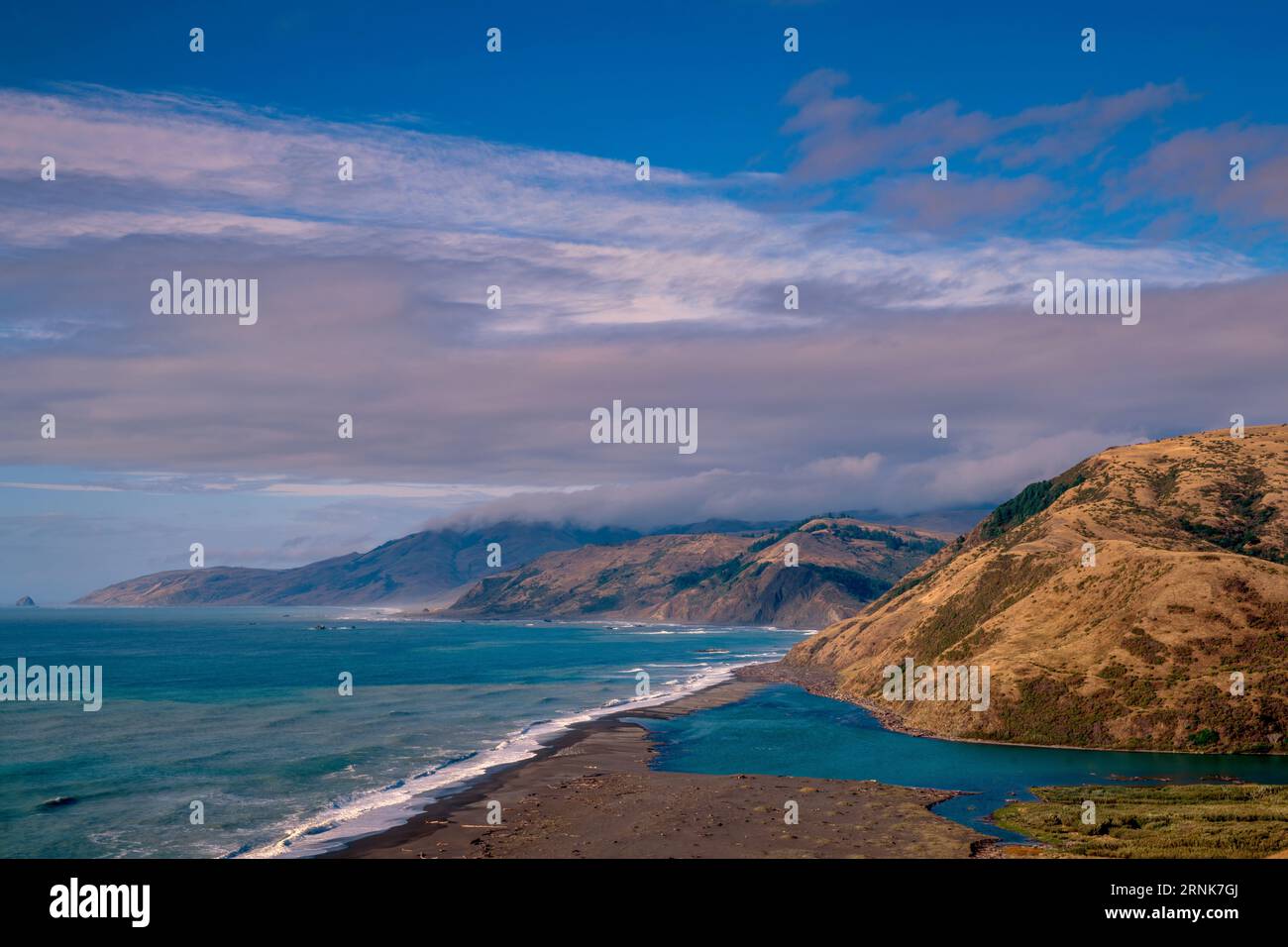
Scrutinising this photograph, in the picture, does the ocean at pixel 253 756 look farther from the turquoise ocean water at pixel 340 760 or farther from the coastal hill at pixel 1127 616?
the coastal hill at pixel 1127 616

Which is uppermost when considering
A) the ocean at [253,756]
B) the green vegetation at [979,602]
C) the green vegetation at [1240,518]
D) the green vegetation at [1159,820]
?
the green vegetation at [1240,518]

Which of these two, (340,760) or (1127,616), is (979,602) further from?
(340,760)

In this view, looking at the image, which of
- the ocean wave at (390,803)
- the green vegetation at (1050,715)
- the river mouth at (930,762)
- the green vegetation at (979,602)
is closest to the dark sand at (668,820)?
the ocean wave at (390,803)

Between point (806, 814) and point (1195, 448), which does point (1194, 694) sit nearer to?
point (806, 814)

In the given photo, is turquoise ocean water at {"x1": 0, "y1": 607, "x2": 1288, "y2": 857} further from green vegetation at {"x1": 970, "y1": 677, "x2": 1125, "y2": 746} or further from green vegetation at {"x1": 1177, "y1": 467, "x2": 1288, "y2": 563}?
green vegetation at {"x1": 1177, "y1": 467, "x2": 1288, "y2": 563}

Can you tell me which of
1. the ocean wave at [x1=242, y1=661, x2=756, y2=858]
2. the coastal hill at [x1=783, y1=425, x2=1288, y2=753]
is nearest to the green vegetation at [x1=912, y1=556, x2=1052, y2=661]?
the coastal hill at [x1=783, y1=425, x2=1288, y2=753]
